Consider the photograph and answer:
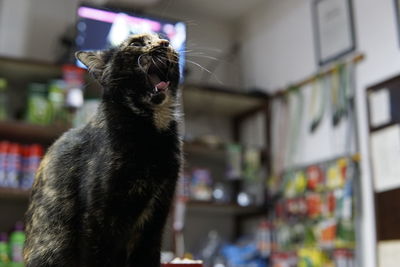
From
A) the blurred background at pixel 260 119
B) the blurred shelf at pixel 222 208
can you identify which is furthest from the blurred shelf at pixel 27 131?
the blurred shelf at pixel 222 208

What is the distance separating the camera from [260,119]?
3652mm

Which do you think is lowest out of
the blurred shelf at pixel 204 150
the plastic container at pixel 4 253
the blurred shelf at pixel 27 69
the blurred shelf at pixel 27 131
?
the plastic container at pixel 4 253

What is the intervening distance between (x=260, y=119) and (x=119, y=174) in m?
2.71

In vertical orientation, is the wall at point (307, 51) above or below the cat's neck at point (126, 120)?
above

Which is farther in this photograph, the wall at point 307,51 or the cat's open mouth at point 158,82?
the wall at point 307,51

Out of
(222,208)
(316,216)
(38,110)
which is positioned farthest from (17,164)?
(316,216)

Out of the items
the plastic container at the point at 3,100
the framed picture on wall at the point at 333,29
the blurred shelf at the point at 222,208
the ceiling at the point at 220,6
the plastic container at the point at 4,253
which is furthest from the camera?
the ceiling at the point at 220,6

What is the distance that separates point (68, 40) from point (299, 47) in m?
1.49

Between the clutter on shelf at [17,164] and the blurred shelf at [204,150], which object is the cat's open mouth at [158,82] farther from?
the blurred shelf at [204,150]

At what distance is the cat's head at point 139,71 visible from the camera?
1.05 m

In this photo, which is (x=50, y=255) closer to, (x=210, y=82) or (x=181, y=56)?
(x=181, y=56)

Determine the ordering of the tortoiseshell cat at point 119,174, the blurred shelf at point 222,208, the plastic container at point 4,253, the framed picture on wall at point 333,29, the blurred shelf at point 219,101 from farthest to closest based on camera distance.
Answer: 1. the blurred shelf at point 219,101
2. the blurred shelf at point 222,208
3. the framed picture on wall at point 333,29
4. the plastic container at point 4,253
5. the tortoiseshell cat at point 119,174

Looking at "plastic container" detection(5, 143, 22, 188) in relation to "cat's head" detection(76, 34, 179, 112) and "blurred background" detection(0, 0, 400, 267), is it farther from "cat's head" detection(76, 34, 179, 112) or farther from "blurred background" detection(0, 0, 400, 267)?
"cat's head" detection(76, 34, 179, 112)

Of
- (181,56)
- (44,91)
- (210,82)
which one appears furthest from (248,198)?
(181,56)
